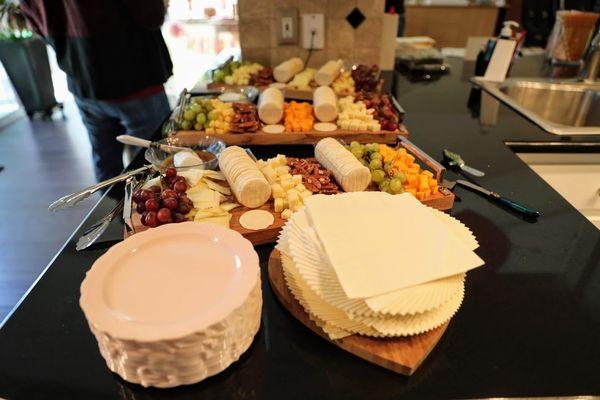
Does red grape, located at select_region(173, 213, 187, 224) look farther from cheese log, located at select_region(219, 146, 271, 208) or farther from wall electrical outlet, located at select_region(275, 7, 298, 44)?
wall electrical outlet, located at select_region(275, 7, 298, 44)

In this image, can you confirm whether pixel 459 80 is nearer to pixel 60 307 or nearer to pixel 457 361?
pixel 457 361

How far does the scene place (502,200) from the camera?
101cm

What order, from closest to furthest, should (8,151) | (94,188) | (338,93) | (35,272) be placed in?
(94,188) → (338,93) → (35,272) → (8,151)

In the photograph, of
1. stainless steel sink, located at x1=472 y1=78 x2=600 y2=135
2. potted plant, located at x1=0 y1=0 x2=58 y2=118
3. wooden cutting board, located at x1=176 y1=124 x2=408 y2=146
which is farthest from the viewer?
potted plant, located at x1=0 y1=0 x2=58 y2=118

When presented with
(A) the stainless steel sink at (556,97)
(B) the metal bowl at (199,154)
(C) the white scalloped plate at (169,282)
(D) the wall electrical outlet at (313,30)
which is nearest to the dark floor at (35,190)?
(B) the metal bowl at (199,154)

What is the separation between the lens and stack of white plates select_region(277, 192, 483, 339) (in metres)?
0.59

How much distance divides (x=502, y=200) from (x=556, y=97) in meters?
1.22

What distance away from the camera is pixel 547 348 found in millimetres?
633

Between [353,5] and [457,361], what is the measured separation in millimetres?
1685

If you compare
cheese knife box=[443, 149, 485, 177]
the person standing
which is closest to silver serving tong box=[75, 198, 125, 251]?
cheese knife box=[443, 149, 485, 177]

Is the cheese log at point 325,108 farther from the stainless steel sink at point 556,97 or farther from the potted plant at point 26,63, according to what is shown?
the potted plant at point 26,63

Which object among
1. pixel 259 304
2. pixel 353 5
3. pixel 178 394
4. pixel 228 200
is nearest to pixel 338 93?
pixel 353 5

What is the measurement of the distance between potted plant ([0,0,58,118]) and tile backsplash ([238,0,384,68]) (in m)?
2.65

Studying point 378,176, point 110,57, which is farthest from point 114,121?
point 378,176
